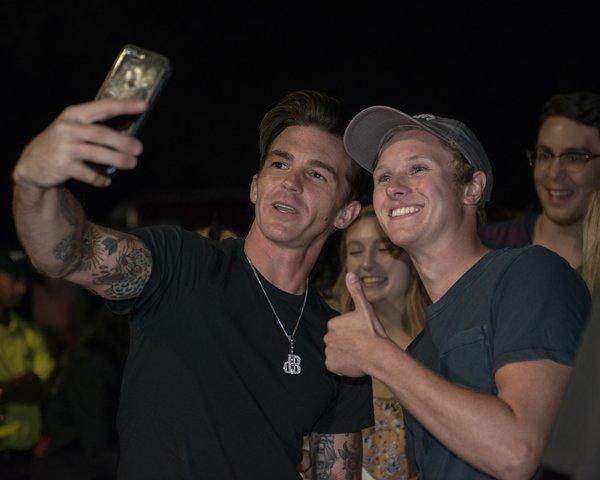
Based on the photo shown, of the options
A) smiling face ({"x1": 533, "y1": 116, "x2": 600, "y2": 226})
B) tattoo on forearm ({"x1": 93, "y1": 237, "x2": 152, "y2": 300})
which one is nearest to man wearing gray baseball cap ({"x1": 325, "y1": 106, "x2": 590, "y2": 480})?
tattoo on forearm ({"x1": 93, "y1": 237, "x2": 152, "y2": 300})

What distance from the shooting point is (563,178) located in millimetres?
5266

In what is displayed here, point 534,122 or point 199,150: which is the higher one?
point 534,122

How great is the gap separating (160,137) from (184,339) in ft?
42.7

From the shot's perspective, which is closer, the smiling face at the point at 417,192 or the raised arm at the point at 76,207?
the raised arm at the point at 76,207

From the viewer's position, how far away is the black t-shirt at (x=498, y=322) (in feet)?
8.55

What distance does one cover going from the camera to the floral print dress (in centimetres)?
452

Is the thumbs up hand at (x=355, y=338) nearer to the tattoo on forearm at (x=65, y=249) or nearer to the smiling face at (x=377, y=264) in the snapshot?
the tattoo on forearm at (x=65, y=249)

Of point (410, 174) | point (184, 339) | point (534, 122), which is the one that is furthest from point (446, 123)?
point (534, 122)

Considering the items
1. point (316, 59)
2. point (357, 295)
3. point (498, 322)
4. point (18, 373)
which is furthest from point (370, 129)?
point (316, 59)

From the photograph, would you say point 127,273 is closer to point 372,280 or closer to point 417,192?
point 417,192

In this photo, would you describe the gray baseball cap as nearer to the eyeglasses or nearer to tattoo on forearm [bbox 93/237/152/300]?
tattoo on forearm [bbox 93/237/152/300]

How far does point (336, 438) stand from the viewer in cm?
382

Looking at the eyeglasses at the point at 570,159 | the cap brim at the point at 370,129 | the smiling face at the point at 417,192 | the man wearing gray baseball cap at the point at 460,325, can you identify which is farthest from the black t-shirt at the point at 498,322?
the eyeglasses at the point at 570,159

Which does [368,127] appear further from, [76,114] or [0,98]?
[0,98]
